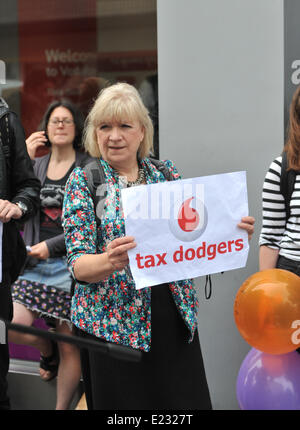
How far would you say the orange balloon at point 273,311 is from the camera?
2428 millimetres

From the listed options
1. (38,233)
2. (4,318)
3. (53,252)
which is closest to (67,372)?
(53,252)

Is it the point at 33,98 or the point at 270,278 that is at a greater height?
the point at 33,98

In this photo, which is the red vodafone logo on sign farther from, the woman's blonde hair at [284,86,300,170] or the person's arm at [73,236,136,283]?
the woman's blonde hair at [284,86,300,170]

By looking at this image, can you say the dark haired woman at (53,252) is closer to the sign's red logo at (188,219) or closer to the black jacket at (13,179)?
the black jacket at (13,179)

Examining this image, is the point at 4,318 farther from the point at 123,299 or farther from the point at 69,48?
the point at 69,48

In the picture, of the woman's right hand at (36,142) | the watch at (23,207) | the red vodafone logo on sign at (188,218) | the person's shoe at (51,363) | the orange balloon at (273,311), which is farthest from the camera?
the person's shoe at (51,363)

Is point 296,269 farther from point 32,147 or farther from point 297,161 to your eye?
point 32,147

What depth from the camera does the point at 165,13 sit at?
11.6 ft

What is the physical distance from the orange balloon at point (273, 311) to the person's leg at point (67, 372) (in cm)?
162

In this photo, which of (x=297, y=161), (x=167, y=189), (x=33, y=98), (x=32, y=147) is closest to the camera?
(x=167, y=189)

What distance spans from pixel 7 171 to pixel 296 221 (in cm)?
135

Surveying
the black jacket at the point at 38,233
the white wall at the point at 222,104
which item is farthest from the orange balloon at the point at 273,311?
the black jacket at the point at 38,233

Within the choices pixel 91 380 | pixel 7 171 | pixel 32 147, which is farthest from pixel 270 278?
pixel 32 147

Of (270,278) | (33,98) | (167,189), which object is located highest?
(33,98)
